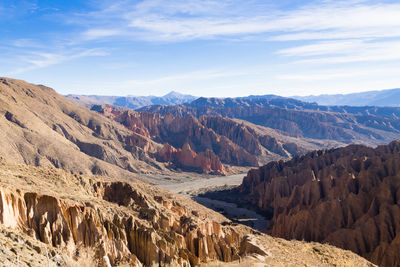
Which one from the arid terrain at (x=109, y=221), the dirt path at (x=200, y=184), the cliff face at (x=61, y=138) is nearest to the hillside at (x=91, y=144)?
the cliff face at (x=61, y=138)

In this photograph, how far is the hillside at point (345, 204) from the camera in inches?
1758

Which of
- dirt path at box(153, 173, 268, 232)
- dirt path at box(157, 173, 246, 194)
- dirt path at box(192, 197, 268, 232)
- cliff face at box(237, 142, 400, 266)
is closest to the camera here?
cliff face at box(237, 142, 400, 266)

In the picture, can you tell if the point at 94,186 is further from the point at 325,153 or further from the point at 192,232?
the point at 325,153

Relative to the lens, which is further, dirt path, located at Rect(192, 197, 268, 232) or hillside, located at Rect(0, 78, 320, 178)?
hillside, located at Rect(0, 78, 320, 178)

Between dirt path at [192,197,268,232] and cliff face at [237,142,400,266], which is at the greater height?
cliff face at [237,142,400,266]

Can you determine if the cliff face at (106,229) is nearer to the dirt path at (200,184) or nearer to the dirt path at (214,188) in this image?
the dirt path at (214,188)

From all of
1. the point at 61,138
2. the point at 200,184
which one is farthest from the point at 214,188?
the point at 61,138

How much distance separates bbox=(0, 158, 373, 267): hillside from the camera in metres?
20.3

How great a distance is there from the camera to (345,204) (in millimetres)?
53469

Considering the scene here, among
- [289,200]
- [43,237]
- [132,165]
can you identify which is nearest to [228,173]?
[132,165]

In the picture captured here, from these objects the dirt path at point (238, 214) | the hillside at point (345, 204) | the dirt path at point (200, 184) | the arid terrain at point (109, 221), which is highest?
the arid terrain at point (109, 221)

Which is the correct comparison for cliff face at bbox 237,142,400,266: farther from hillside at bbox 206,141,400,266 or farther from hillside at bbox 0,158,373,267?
hillside at bbox 0,158,373,267

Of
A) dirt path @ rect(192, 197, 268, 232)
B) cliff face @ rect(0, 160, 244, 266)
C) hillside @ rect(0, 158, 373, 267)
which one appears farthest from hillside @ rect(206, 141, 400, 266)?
cliff face @ rect(0, 160, 244, 266)

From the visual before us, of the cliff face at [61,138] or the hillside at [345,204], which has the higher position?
the cliff face at [61,138]
